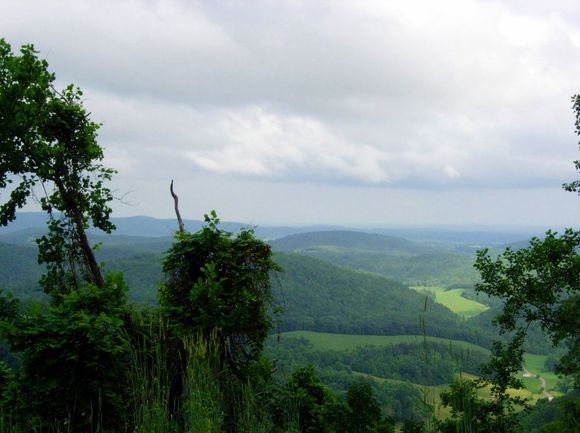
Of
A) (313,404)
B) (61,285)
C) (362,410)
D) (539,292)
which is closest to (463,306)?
(362,410)

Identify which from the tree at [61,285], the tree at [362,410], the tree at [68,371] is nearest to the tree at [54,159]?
the tree at [61,285]

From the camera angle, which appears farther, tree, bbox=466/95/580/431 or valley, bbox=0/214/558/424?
valley, bbox=0/214/558/424

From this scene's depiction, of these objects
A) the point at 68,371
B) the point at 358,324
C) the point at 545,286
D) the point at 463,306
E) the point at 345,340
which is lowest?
the point at 463,306

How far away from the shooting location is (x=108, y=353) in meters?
6.05

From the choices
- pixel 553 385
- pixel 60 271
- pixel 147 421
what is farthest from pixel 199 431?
pixel 553 385

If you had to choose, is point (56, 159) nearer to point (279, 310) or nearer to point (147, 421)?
point (279, 310)

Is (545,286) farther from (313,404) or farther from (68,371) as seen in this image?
(68,371)

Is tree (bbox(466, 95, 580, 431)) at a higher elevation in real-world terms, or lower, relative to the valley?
higher

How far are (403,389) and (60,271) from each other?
6738 cm

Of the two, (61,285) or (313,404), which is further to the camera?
(313,404)

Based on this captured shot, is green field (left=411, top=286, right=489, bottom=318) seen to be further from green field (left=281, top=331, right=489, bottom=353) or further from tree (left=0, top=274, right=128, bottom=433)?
tree (left=0, top=274, right=128, bottom=433)

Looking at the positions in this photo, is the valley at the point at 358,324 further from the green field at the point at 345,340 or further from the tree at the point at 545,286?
the tree at the point at 545,286

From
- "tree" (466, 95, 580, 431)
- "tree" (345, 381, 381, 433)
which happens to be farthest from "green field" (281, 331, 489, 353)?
"tree" (466, 95, 580, 431)

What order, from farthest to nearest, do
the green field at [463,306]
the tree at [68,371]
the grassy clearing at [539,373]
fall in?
the green field at [463,306]
the grassy clearing at [539,373]
the tree at [68,371]
